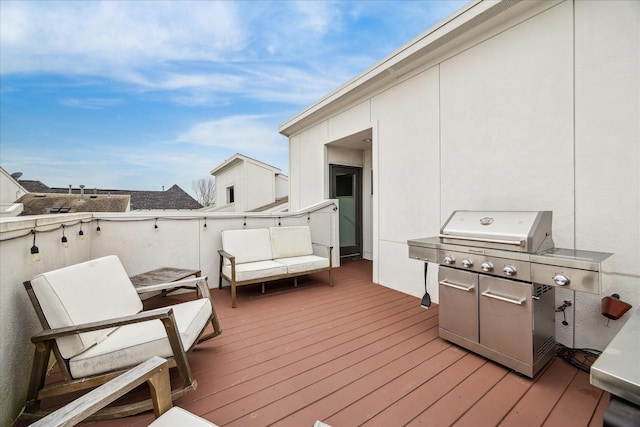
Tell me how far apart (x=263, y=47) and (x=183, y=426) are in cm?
1743

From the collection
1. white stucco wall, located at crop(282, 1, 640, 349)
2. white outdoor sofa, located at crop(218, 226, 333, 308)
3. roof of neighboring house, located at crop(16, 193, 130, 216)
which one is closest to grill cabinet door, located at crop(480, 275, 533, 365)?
white stucco wall, located at crop(282, 1, 640, 349)

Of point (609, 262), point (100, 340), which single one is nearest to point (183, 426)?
point (100, 340)

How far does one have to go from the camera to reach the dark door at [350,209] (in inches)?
244

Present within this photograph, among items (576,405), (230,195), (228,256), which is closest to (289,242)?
(228,256)

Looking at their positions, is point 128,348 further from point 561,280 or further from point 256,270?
point 561,280

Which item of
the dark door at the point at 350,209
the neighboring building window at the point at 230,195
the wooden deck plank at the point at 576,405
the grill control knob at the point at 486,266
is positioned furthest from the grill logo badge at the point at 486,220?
the neighboring building window at the point at 230,195

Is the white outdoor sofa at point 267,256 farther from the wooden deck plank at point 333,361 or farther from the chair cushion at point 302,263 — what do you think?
the wooden deck plank at point 333,361

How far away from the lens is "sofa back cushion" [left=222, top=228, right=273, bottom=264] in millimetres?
4207

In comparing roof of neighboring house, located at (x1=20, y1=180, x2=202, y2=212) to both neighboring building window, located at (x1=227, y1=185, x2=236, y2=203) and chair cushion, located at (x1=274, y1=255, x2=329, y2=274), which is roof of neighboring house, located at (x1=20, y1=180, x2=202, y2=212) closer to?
neighboring building window, located at (x1=227, y1=185, x2=236, y2=203)

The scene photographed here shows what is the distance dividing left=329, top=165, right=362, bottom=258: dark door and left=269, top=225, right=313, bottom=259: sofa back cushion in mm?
1621

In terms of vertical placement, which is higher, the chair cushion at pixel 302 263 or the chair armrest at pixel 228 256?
the chair armrest at pixel 228 256

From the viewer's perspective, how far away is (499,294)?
6.93ft

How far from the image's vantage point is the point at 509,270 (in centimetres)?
201

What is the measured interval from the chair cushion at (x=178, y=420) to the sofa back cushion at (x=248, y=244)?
3004 millimetres
